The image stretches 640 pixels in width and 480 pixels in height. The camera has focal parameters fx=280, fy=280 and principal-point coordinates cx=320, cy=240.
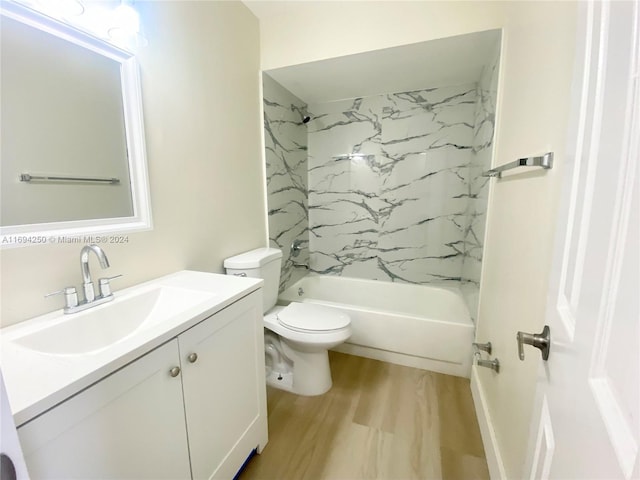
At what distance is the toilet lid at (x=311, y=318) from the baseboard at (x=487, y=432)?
818 millimetres

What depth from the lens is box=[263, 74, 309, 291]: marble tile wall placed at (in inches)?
85.3

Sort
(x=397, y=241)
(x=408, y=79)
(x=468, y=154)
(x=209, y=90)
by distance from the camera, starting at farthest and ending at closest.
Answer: (x=397, y=241), (x=468, y=154), (x=408, y=79), (x=209, y=90)

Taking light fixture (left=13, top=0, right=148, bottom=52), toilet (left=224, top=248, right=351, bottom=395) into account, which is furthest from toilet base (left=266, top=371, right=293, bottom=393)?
light fixture (left=13, top=0, right=148, bottom=52)

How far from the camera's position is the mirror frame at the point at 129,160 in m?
0.88

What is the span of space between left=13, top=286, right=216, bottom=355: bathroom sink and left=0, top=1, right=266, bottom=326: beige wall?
13 cm

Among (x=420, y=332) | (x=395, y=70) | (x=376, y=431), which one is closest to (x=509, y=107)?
(x=395, y=70)

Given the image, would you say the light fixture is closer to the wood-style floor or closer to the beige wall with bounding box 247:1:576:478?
the beige wall with bounding box 247:1:576:478

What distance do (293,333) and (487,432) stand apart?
1.07 m

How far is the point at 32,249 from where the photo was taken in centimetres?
89

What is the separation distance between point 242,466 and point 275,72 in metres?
2.37

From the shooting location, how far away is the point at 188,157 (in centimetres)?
144

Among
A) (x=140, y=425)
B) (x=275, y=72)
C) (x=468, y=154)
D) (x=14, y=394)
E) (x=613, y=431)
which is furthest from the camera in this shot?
(x=468, y=154)

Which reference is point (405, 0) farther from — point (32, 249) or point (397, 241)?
point (32, 249)

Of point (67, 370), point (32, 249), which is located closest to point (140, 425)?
point (67, 370)
